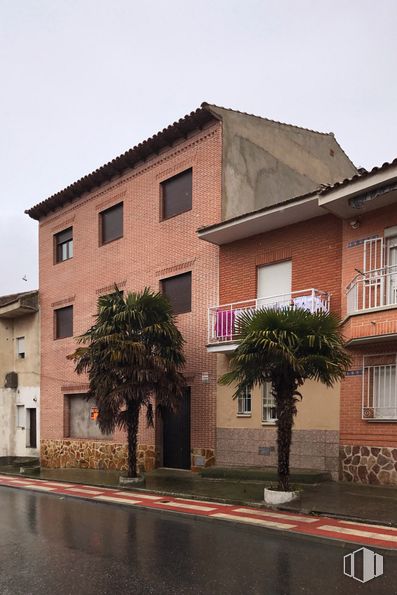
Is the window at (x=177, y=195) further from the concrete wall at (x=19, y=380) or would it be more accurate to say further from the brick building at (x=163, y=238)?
the concrete wall at (x=19, y=380)

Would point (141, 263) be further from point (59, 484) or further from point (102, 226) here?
point (59, 484)

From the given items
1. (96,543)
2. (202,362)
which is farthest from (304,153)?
(96,543)

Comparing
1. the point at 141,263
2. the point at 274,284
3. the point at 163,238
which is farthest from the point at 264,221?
the point at 141,263

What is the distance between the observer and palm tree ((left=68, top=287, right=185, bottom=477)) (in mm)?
13555

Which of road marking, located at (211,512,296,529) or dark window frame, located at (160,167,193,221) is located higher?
dark window frame, located at (160,167,193,221)

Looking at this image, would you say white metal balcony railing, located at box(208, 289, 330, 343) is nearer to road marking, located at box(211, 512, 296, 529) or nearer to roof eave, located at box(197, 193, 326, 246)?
roof eave, located at box(197, 193, 326, 246)

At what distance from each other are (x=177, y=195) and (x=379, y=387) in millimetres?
8952

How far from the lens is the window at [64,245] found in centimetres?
2289

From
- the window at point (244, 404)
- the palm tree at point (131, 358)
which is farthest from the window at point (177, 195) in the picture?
the window at point (244, 404)

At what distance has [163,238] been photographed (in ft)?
59.9

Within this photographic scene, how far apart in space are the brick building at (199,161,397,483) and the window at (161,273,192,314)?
1565 mm

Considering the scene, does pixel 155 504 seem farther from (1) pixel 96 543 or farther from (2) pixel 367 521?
(2) pixel 367 521

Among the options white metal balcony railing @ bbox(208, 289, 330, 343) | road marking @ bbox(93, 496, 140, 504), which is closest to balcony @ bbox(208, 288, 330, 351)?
white metal balcony railing @ bbox(208, 289, 330, 343)

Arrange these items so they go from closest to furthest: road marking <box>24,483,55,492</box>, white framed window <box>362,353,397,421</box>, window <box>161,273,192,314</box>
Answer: white framed window <box>362,353,397,421</box> → road marking <box>24,483,55,492</box> → window <box>161,273,192,314</box>
